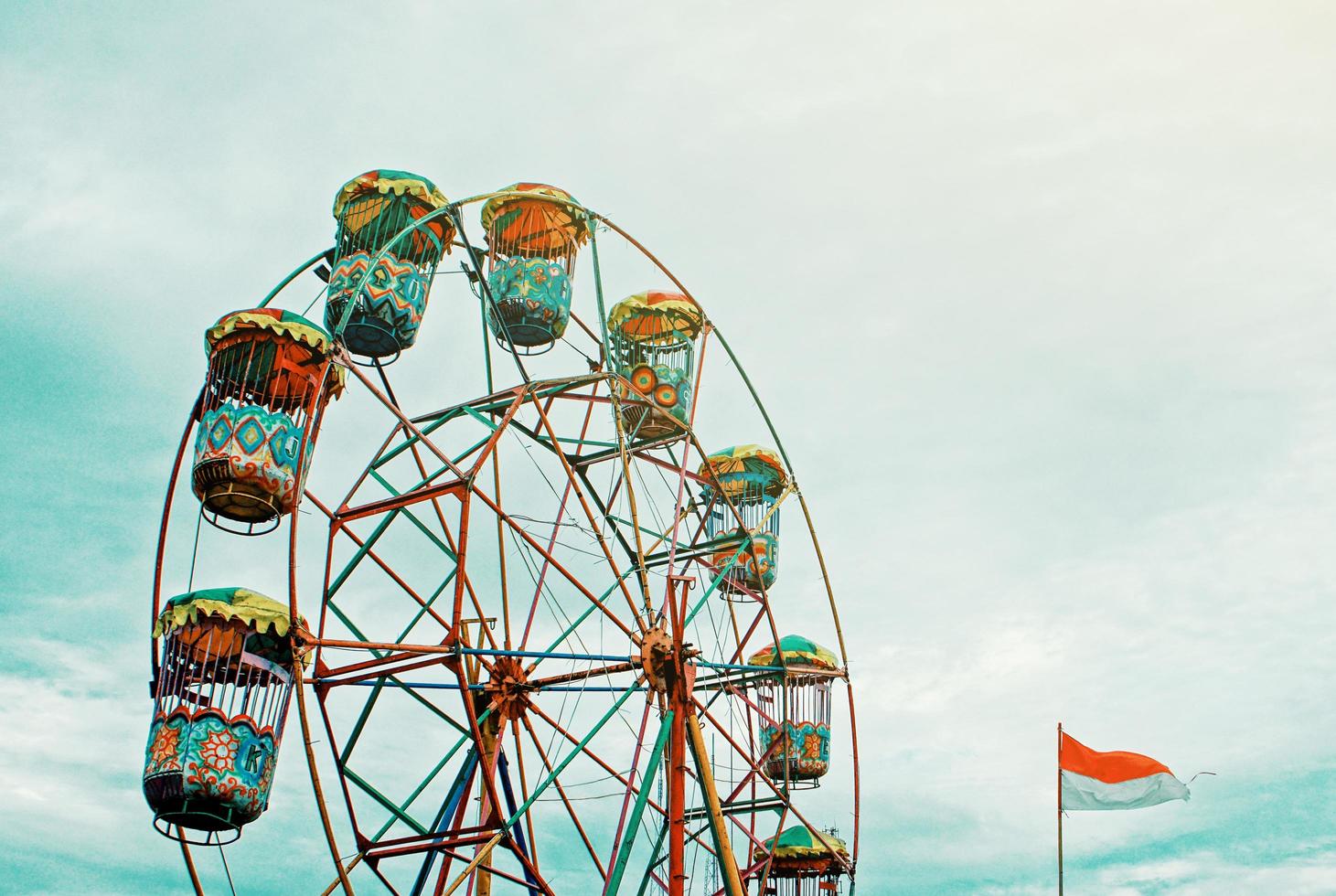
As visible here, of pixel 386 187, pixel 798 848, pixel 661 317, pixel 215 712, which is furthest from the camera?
pixel 798 848

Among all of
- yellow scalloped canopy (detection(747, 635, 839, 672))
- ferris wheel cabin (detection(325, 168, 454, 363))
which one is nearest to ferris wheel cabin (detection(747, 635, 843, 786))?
yellow scalloped canopy (detection(747, 635, 839, 672))

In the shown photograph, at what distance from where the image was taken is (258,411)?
1811cm

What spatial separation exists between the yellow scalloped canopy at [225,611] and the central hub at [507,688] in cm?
494

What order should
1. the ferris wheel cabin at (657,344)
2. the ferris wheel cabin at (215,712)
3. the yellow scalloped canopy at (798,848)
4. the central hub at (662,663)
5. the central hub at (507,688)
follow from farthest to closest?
the yellow scalloped canopy at (798,848) → the ferris wheel cabin at (657,344) → the central hub at (507,688) → the central hub at (662,663) → the ferris wheel cabin at (215,712)

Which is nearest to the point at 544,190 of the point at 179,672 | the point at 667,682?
the point at 667,682

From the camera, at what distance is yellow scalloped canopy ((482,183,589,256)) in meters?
23.2

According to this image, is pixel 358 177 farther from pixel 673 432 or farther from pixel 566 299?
pixel 673 432

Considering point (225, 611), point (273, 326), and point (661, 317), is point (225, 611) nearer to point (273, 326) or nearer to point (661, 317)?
point (273, 326)

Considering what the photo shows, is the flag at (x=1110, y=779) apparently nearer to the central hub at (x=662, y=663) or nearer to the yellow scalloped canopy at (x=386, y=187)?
the central hub at (x=662, y=663)

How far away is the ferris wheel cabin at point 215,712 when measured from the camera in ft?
56.3

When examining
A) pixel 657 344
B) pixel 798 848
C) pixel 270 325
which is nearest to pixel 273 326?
pixel 270 325

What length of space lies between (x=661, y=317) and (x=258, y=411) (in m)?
9.67

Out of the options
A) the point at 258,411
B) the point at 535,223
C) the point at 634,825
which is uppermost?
the point at 535,223

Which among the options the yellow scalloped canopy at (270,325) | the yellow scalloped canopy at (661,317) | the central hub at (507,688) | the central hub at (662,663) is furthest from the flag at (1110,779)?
the yellow scalloped canopy at (270,325)
